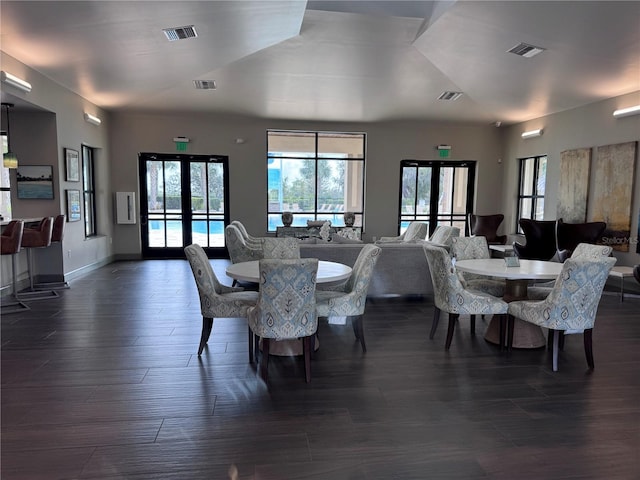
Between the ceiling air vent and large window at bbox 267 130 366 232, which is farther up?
the ceiling air vent

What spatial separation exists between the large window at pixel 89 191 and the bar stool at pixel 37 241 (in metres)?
1.96

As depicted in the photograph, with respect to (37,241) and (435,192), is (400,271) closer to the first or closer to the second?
(37,241)

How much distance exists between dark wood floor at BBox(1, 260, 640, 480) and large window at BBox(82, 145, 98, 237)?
4110mm

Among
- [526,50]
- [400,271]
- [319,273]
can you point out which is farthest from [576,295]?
[526,50]

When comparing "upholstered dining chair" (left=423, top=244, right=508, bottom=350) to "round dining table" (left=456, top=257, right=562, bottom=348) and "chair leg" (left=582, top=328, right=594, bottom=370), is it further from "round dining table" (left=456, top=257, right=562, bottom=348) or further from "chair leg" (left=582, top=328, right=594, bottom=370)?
"chair leg" (left=582, top=328, right=594, bottom=370)

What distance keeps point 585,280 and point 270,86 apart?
6.32 m

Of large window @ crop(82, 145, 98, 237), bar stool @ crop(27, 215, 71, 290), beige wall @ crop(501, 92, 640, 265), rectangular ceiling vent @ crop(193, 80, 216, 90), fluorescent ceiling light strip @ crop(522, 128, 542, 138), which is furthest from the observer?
fluorescent ceiling light strip @ crop(522, 128, 542, 138)

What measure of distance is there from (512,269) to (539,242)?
3944mm

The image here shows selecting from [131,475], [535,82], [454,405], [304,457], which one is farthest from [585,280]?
[535,82]

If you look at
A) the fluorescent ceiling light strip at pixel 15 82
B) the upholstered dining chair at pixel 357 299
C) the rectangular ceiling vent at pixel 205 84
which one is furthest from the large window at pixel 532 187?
the fluorescent ceiling light strip at pixel 15 82

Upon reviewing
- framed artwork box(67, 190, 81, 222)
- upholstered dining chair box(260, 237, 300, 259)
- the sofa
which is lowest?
the sofa

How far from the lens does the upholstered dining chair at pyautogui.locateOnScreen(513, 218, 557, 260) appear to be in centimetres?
709

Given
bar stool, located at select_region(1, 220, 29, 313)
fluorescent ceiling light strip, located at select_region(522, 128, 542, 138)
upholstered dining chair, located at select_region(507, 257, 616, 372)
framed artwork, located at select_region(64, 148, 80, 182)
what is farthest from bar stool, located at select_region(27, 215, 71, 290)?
fluorescent ceiling light strip, located at select_region(522, 128, 542, 138)

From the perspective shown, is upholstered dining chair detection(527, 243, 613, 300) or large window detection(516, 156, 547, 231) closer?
upholstered dining chair detection(527, 243, 613, 300)
